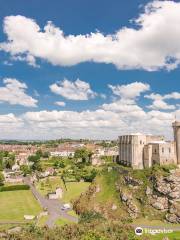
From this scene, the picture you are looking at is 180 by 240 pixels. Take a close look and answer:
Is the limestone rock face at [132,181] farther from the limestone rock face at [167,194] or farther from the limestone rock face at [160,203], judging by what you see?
the limestone rock face at [160,203]

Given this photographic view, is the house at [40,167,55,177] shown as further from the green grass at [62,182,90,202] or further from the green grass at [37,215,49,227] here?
the green grass at [37,215,49,227]

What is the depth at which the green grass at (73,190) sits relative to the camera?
99812 mm

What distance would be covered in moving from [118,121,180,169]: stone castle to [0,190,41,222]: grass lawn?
97.0 ft

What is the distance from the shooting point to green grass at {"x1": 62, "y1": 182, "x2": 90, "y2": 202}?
99812 millimetres

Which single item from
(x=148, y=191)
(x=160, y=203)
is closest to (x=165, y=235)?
(x=160, y=203)

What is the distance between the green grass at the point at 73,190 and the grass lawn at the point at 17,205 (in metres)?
9.69

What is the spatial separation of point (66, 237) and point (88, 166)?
90258 millimetres

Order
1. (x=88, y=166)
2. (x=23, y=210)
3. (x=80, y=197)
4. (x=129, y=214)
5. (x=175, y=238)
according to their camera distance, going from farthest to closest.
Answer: (x=88, y=166) → (x=80, y=197) → (x=23, y=210) → (x=129, y=214) → (x=175, y=238)

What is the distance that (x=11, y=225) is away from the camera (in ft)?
238

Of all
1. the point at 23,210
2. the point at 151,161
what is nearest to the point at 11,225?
the point at 23,210

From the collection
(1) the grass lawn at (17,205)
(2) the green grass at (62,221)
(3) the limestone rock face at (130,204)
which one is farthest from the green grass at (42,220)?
(3) the limestone rock face at (130,204)

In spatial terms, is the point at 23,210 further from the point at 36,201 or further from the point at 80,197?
the point at 80,197

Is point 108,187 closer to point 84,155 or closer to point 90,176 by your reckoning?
point 90,176

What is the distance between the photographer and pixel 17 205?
9250 centimetres
